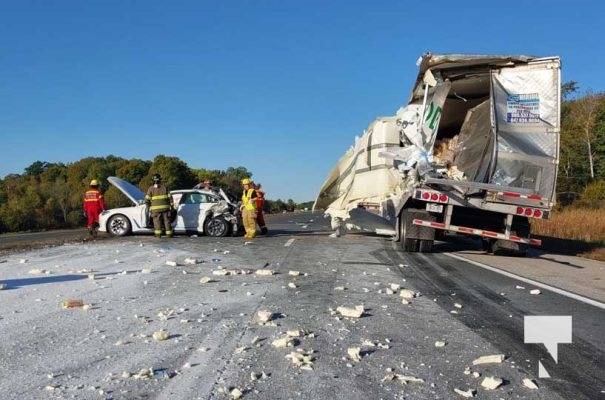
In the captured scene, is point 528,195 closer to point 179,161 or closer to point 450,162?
point 450,162

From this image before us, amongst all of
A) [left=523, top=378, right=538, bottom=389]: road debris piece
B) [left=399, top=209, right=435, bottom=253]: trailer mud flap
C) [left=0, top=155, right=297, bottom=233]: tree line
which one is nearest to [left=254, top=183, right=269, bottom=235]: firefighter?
[left=0, top=155, right=297, bottom=233]: tree line

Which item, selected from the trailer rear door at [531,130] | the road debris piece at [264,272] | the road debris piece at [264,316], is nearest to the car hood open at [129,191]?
the road debris piece at [264,272]

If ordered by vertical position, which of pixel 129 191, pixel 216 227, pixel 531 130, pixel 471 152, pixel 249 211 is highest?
pixel 531 130

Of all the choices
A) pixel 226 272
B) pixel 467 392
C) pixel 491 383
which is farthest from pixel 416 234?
pixel 467 392

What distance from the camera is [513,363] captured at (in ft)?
13.2

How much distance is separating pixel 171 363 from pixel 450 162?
9687mm

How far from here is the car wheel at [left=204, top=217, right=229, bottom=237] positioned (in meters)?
15.4

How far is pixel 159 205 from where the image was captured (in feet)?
47.6

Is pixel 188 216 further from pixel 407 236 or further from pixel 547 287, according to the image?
pixel 547 287

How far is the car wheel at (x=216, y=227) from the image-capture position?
50.6 ft

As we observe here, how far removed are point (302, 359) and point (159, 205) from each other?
11.3m

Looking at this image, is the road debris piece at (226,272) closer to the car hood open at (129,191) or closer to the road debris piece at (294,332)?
the road debris piece at (294,332)

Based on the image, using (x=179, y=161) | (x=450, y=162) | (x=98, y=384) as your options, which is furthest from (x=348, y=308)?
(x=179, y=161)

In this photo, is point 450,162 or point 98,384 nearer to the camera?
point 98,384
